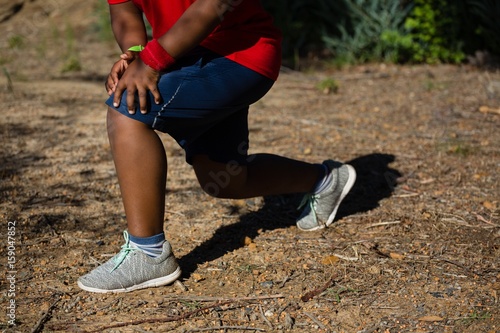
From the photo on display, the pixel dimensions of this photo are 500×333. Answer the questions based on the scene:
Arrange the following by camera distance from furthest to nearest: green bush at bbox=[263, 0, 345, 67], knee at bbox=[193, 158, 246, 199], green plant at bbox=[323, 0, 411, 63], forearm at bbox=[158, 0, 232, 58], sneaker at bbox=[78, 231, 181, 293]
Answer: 1. green bush at bbox=[263, 0, 345, 67]
2. green plant at bbox=[323, 0, 411, 63]
3. knee at bbox=[193, 158, 246, 199]
4. sneaker at bbox=[78, 231, 181, 293]
5. forearm at bbox=[158, 0, 232, 58]

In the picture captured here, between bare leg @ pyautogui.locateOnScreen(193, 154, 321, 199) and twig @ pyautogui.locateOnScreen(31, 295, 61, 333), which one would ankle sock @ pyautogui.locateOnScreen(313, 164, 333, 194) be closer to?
bare leg @ pyautogui.locateOnScreen(193, 154, 321, 199)

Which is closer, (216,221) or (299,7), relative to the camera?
(216,221)

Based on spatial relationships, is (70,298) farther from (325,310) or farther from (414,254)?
(414,254)

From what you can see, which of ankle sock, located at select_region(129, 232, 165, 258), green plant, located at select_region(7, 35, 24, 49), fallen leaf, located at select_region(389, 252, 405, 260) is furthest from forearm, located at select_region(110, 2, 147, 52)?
green plant, located at select_region(7, 35, 24, 49)

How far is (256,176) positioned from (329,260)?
0.46 meters

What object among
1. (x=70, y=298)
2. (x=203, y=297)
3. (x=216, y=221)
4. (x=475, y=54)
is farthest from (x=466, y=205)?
(x=475, y=54)

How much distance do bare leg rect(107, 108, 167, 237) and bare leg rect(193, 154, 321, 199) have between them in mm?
343

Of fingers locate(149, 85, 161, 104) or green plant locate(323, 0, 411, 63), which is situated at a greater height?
fingers locate(149, 85, 161, 104)

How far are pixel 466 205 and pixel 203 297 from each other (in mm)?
1542

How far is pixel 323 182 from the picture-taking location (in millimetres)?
3268

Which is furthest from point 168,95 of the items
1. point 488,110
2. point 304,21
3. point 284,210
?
point 304,21

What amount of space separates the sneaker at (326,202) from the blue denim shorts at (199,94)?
735 mm

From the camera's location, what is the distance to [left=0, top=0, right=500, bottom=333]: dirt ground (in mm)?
2529

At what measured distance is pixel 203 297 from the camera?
2617mm
